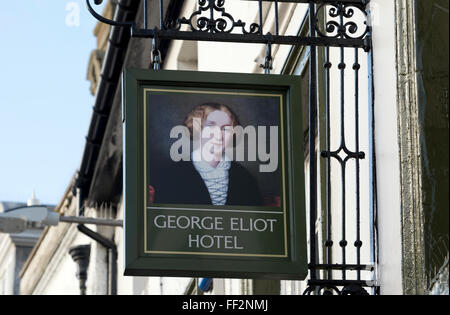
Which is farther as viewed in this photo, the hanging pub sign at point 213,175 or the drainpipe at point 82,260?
the drainpipe at point 82,260

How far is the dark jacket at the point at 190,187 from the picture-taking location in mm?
8391

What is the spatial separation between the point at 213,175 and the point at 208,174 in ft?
0.11

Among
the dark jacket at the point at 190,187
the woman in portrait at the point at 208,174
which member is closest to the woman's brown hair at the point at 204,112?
the woman in portrait at the point at 208,174

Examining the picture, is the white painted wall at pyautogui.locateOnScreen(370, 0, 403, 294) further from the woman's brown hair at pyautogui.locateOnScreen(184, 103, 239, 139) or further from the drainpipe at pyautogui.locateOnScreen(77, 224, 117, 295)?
the drainpipe at pyautogui.locateOnScreen(77, 224, 117, 295)

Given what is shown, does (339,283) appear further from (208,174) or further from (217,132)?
(217,132)

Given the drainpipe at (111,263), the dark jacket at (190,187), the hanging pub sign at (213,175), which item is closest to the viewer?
the hanging pub sign at (213,175)

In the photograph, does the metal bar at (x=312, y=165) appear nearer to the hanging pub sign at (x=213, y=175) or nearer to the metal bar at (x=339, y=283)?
the metal bar at (x=339, y=283)

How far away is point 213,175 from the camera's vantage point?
27.6 feet

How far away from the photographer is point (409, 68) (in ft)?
27.8

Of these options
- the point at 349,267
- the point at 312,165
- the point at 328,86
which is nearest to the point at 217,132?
the point at 312,165

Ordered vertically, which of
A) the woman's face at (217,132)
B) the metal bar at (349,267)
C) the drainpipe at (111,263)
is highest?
the drainpipe at (111,263)
